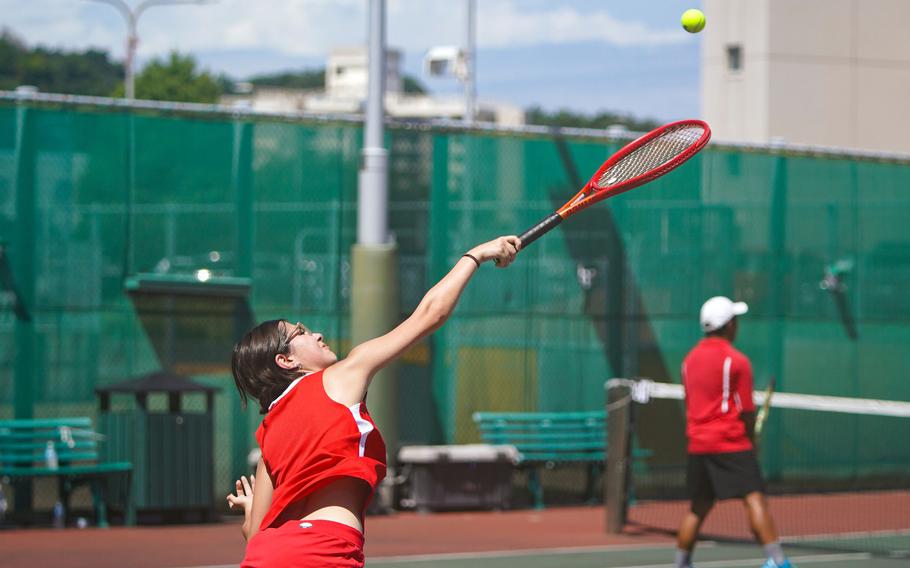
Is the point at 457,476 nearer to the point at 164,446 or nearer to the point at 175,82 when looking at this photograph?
the point at 164,446

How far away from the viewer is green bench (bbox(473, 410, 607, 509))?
456 inches

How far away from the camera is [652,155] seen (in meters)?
4.84

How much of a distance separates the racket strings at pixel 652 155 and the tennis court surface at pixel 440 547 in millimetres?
4537

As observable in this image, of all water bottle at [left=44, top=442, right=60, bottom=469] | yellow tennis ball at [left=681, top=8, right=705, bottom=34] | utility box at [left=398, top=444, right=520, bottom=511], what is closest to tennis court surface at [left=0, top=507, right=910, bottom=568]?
utility box at [left=398, top=444, right=520, bottom=511]

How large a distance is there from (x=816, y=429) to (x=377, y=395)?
15.3 feet

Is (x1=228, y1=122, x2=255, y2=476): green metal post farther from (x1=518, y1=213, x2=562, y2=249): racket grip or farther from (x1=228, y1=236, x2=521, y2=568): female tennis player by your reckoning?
(x1=228, y1=236, x2=521, y2=568): female tennis player

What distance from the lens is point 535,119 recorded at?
10431cm

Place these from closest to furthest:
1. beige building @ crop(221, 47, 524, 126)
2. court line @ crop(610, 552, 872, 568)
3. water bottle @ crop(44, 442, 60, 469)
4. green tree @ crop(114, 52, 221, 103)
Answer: court line @ crop(610, 552, 872, 568)
water bottle @ crop(44, 442, 60, 469)
green tree @ crop(114, 52, 221, 103)
beige building @ crop(221, 47, 524, 126)


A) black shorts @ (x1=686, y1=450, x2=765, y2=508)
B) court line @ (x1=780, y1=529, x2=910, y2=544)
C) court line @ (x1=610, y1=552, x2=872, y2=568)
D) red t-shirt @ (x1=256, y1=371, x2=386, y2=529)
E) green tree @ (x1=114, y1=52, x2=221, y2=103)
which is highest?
green tree @ (x1=114, y1=52, x2=221, y2=103)

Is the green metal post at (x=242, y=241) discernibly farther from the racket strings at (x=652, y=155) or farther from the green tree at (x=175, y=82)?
the green tree at (x=175, y=82)

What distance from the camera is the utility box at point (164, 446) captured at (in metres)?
10.1

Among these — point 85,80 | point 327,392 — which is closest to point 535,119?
point 85,80

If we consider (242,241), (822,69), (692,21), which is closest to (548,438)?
(242,241)

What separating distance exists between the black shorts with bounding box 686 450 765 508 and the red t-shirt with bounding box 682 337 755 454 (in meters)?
0.05
